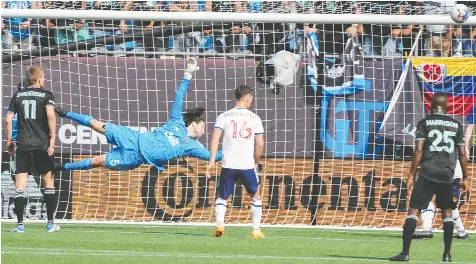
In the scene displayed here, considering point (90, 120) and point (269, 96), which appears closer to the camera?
point (90, 120)

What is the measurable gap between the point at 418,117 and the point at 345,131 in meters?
1.21

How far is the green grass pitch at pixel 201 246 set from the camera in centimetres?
1055

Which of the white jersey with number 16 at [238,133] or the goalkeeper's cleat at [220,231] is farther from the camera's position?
the white jersey with number 16 at [238,133]

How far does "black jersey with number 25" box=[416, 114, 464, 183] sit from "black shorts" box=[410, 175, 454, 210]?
6cm

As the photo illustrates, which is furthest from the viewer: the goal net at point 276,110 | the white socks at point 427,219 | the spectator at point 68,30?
the spectator at point 68,30

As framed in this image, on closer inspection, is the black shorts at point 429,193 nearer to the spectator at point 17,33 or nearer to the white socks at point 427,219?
the white socks at point 427,219

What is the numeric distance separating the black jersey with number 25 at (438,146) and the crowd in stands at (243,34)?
711cm

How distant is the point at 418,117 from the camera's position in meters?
18.0

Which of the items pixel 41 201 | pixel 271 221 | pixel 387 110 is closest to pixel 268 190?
pixel 271 221

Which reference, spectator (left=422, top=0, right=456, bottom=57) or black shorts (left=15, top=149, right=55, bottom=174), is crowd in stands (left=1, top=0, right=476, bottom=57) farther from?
black shorts (left=15, top=149, right=55, bottom=174)

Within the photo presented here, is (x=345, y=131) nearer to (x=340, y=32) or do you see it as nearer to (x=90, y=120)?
(x=340, y=32)

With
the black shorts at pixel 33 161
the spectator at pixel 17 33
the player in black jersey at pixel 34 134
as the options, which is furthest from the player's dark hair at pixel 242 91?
the spectator at pixel 17 33

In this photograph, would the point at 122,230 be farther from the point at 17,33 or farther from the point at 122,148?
the point at 17,33

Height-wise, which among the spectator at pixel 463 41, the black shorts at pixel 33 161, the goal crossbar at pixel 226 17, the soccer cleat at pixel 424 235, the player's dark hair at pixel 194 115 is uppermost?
the goal crossbar at pixel 226 17
